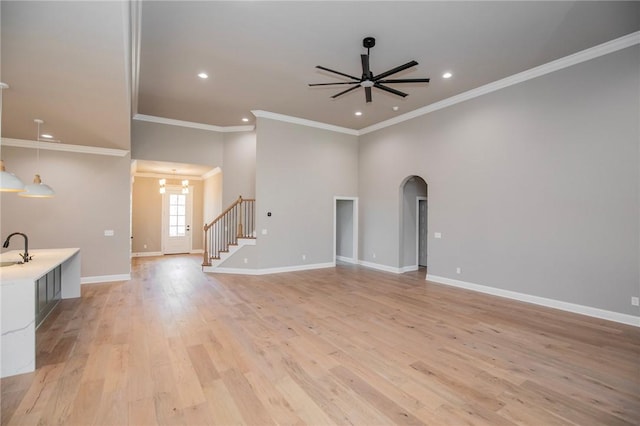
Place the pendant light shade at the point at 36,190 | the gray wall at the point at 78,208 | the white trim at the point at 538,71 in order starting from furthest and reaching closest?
the gray wall at the point at 78,208
the white trim at the point at 538,71
the pendant light shade at the point at 36,190

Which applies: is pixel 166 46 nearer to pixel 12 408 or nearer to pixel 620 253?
pixel 12 408

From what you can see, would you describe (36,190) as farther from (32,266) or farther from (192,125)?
(192,125)

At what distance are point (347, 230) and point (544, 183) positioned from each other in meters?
5.41

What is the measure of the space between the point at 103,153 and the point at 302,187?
4.54 meters

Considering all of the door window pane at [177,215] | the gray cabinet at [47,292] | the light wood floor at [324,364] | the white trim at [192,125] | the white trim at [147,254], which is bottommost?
the light wood floor at [324,364]

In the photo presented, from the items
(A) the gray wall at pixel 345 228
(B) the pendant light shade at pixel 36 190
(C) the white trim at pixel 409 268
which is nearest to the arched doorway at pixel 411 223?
(C) the white trim at pixel 409 268

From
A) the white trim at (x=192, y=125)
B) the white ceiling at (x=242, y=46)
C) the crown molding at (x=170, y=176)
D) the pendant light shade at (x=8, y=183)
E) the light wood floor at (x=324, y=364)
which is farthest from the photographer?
the crown molding at (x=170, y=176)

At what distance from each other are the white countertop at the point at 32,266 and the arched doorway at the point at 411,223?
21.9 feet

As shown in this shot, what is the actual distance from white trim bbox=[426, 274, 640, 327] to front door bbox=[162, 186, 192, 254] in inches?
361

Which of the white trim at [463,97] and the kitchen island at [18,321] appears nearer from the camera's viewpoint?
the kitchen island at [18,321]

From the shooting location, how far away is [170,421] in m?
2.10

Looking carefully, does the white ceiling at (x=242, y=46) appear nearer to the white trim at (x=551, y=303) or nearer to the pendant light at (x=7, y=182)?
the pendant light at (x=7, y=182)

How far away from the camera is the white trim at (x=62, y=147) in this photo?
5.65 meters

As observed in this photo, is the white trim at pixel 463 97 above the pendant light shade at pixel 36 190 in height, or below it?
above
